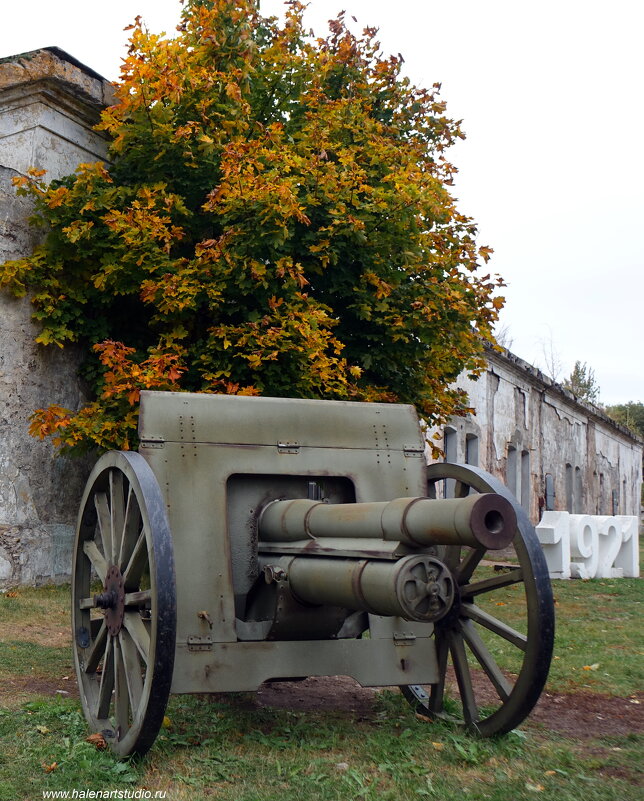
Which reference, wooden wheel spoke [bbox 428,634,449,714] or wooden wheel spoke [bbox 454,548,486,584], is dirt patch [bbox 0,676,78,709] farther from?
wooden wheel spoke [bbox 454,548,486,584]

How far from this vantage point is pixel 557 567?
12758 mm

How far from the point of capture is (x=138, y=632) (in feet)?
12.6

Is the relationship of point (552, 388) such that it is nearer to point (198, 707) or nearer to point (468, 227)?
point (468, 227)

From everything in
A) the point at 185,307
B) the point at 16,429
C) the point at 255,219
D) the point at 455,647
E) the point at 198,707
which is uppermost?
the point at 255,219

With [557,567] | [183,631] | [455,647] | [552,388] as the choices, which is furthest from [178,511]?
[552,388]

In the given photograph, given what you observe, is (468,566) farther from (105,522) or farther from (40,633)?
(40,633)

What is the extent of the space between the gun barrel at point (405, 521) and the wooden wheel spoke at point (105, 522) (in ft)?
2.39

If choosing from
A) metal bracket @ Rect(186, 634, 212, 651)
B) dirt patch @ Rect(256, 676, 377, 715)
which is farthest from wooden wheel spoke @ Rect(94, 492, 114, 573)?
dirt patch @ Rect(256, 676, 377, 715)

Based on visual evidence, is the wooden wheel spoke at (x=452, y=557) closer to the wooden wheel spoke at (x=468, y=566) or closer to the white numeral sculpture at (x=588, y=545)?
the wooden wheel spoke at (x=468, y=566)

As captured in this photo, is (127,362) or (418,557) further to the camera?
(127,362)

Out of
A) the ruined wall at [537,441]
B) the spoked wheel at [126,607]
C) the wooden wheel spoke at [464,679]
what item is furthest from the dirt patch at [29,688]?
the ruined wall at [537,441]

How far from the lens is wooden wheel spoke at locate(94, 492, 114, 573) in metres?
4.24

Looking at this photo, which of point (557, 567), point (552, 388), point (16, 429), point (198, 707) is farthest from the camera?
point (552, 388)

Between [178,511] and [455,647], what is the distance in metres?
1.49
